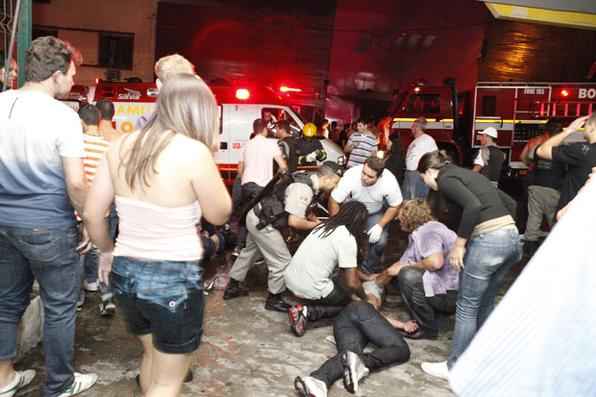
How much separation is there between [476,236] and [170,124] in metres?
2.42

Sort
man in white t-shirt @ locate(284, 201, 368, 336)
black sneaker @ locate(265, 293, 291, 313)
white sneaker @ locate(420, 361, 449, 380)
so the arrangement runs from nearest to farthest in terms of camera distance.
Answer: white sneaker @ locate(420, 361, 449, 380) → man in white t-shirt @ locate(284, 201, 368, 336) → black sneaker @ locate(265, 293, 291, 313)

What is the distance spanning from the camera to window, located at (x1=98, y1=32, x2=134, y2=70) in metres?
18.0

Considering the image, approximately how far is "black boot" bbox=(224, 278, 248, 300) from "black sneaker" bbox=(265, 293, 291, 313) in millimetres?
365

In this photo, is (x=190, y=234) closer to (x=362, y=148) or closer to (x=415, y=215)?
(x=415, y=215)

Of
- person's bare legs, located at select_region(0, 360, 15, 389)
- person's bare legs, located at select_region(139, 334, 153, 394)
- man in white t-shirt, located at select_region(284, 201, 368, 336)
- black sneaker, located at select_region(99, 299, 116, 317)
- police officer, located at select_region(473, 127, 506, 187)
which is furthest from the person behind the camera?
police officer, located at select_region(473, 127, 506, 187)

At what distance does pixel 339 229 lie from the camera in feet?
15.8

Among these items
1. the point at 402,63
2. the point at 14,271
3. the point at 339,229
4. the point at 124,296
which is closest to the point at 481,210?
the point at 339,229

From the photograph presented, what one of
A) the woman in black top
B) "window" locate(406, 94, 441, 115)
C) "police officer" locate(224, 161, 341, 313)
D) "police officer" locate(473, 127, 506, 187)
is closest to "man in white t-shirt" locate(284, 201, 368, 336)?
"police officer" locate(224, 161, 341, 313)

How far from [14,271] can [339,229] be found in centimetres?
250

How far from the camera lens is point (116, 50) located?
18.1 meters

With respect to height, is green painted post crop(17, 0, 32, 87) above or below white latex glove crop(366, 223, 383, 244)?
above

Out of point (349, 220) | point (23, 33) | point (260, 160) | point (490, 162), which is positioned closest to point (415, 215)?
point (349, 220)

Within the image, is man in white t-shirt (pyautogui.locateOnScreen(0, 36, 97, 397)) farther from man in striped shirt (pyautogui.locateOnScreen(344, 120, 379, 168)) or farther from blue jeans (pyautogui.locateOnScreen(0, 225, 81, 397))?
man in striped shirt (pyautogui.locateOnScreen(344, 120, 379, 168))

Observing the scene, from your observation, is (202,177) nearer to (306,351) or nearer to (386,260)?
(306,351)
